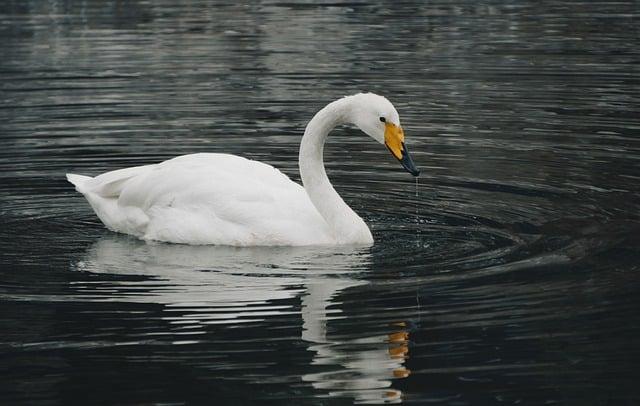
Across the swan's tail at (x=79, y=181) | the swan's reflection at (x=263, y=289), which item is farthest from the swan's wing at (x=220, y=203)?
the swan's tail at (x=79, y=181)

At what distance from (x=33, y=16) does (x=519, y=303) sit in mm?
21809

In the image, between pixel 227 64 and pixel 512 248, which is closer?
pixel 512 248

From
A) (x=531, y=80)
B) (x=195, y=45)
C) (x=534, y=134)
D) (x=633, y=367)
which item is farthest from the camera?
(x=195, y=45)

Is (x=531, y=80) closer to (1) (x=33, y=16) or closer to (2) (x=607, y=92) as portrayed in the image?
(2) (x=607, y=92)

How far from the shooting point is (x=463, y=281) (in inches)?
409

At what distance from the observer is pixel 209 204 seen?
12.2m

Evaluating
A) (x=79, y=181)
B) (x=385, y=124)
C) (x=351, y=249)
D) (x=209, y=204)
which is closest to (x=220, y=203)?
(x=209, y=204)

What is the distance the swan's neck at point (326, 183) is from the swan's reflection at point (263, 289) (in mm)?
171

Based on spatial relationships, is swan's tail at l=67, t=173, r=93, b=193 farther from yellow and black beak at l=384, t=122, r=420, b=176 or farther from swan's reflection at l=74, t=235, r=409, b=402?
yellow and black beak at l=384, t=122, r=420, b=176

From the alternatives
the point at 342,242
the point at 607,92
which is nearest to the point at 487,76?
the point at 607,92

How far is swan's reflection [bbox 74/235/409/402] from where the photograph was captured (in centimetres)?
863

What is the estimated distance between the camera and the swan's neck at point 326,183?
1179cm

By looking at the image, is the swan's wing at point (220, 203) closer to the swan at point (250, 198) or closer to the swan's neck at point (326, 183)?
the swan at point (250, 198)

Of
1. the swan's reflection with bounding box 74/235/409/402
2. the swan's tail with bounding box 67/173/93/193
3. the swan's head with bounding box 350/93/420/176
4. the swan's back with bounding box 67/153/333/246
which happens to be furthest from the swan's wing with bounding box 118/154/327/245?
the swan's head with bounding box 350/93/420/176
